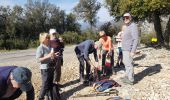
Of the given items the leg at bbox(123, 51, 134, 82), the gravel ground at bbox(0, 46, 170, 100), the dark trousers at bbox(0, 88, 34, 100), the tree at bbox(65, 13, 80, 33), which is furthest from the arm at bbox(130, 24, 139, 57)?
the tree at bbox(65, 13, 80, 33)

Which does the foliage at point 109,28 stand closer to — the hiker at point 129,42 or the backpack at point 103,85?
the hiker at point 129,42

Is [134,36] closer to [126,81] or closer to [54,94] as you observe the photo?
[126,81]

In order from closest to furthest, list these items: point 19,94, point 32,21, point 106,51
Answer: point 19,94, point 106,51, point 32,21

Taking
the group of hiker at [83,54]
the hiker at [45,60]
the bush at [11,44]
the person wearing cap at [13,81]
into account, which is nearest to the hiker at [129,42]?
the group of hiker at [83,54]

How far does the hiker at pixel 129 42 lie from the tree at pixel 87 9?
47449 mm

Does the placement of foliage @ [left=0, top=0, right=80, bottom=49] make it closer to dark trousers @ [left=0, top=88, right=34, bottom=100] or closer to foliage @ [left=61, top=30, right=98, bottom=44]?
foliage @ [left=61, top=30, right=98, bottom=44]

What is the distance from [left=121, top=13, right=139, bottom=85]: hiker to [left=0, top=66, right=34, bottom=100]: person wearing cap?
22.1ft

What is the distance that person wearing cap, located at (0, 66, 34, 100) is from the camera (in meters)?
5.11

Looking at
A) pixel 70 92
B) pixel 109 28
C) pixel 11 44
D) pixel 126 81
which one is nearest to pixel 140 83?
pixel 126 81

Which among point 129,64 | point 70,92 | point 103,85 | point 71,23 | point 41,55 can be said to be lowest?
point 70,92

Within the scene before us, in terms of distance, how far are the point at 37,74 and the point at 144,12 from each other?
11301 millimetres

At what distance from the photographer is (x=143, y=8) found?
24.1 metres

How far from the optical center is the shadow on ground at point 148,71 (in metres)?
13.4

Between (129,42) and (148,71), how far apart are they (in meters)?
2.60
